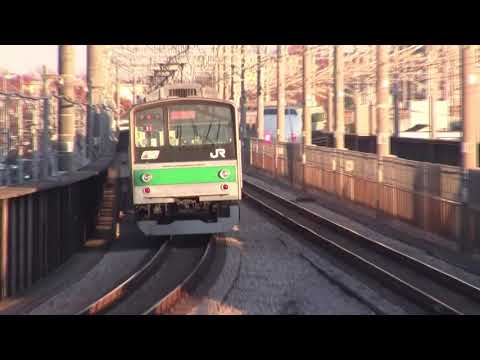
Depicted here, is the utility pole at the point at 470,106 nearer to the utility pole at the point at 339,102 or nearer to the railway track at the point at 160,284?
the railway track at the point at 160,284

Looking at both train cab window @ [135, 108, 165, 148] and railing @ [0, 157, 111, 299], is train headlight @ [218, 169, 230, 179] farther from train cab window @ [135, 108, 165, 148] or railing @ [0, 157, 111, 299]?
railing @ [0, 157, 111, 299]

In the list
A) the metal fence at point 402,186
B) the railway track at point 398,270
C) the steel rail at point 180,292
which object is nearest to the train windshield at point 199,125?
the steel rail at point 180,292

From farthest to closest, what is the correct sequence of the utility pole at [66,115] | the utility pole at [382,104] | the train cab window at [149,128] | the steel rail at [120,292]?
1. the utility pole at [382,104]
2. the utility pole at [66,115]
3. the train cab window at [149,128]
4. the steel rail at [120,292]

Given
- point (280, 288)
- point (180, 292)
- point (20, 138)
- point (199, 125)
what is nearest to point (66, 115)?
point (199, 125)

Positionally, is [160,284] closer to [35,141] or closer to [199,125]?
[35,141]

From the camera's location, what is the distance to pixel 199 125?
46.8 feet

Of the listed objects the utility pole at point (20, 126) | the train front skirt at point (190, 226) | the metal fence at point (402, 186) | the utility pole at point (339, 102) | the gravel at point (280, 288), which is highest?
the utility pole at point (339, 102)

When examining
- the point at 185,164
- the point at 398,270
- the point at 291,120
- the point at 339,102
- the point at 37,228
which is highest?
the point at 291,120

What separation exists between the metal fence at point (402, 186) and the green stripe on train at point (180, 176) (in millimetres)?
4219


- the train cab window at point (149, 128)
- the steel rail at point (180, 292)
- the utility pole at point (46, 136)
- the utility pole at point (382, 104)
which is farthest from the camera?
the utility pole at point (382, 104)

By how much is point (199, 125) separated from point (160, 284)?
399 cm

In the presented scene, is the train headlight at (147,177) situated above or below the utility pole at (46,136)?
below

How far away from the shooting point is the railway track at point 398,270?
9.54m
